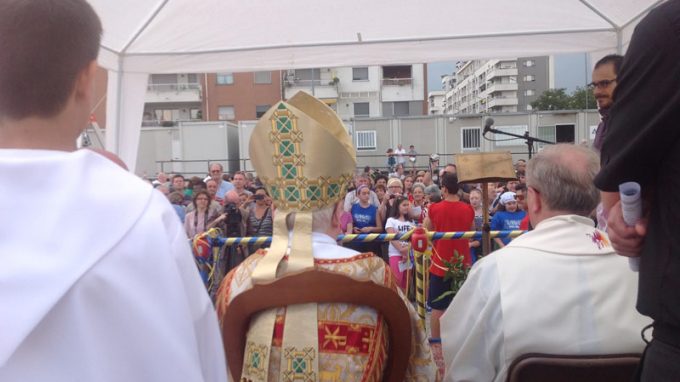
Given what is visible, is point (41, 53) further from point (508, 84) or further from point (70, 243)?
point (508, 84)

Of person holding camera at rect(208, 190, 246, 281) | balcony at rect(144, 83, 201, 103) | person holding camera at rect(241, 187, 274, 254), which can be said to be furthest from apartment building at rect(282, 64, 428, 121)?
person holding camera at rect(208, 190, 246, 281)

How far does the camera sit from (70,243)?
96 cm

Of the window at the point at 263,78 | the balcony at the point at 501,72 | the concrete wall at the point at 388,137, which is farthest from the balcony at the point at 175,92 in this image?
the balcony at the point at 501,72

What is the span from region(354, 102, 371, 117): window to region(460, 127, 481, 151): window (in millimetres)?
14270

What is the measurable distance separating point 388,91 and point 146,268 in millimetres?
A: 40564

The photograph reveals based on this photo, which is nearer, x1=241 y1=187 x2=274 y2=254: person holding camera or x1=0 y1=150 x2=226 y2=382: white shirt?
x1=0 y1=150 x2=226 y2=382: white shirt

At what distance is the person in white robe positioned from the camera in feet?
3.07

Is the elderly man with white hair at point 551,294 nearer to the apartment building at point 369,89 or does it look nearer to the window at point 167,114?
the apartment building at point 369,89

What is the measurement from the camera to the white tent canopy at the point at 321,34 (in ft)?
15.2

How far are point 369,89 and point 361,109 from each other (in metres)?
1.52

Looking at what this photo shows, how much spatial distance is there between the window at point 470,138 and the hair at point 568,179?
25420mm

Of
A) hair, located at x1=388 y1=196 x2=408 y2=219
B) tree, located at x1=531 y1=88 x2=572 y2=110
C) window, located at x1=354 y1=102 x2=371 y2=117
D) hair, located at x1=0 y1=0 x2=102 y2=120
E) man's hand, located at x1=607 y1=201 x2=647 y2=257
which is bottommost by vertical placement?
hair, located at x1=388 y1=196 x2=408 y2=219

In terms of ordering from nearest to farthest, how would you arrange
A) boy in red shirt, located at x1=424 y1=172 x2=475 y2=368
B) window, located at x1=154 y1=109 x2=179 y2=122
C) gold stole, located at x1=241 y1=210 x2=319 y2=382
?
gold stole, located at x1=241 y1=210 x2=319 y2=382
boy in red shirt, located at x1=424 y1=172 x2=475 y2=368
window, located at x1=154 y1=109 x2=179 y2=122

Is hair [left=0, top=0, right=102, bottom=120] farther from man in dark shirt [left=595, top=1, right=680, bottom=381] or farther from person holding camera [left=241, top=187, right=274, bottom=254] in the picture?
person holding camera [left=241, top=187, right=274, bottom=254]
